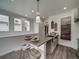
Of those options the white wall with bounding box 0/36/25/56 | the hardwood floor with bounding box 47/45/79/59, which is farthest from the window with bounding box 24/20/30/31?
the hardwood floor with bounding box 47/45/79/59

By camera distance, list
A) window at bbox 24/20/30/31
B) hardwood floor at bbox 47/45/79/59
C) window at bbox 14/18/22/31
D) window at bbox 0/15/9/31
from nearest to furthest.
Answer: hardwood floor at bbox 47/45/79/59 < window at bbox 0/15/9/31 < window at bbox 14/18/22/31 < window at bbox 24/20/30/31

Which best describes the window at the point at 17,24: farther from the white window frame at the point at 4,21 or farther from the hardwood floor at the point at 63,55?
the hardwood floor at the point at 63,55

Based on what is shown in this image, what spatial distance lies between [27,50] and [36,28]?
25.1 feet

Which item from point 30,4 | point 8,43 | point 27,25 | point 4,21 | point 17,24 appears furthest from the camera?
point 27,25

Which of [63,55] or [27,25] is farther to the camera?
[27,25]

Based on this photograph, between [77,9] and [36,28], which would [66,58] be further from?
[36,28]

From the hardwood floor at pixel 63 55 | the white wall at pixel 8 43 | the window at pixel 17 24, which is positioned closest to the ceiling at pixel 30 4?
the window at pixel 17 24

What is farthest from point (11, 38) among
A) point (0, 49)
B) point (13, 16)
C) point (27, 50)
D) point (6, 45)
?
point (27, 50)

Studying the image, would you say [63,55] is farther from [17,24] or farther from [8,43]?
[17,24]

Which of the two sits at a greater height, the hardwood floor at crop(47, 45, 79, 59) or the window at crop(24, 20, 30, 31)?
the window at crop(24, 20, 30, 31)

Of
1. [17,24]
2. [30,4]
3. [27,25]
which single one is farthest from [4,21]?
[27,25]

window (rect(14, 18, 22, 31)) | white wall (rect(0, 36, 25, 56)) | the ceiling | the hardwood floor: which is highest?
the ceiling

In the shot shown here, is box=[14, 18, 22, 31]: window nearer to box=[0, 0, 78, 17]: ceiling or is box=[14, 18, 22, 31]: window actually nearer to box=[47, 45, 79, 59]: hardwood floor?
box=[0, 0, 78, 17]: ceiling

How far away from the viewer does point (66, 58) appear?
13.8ft
